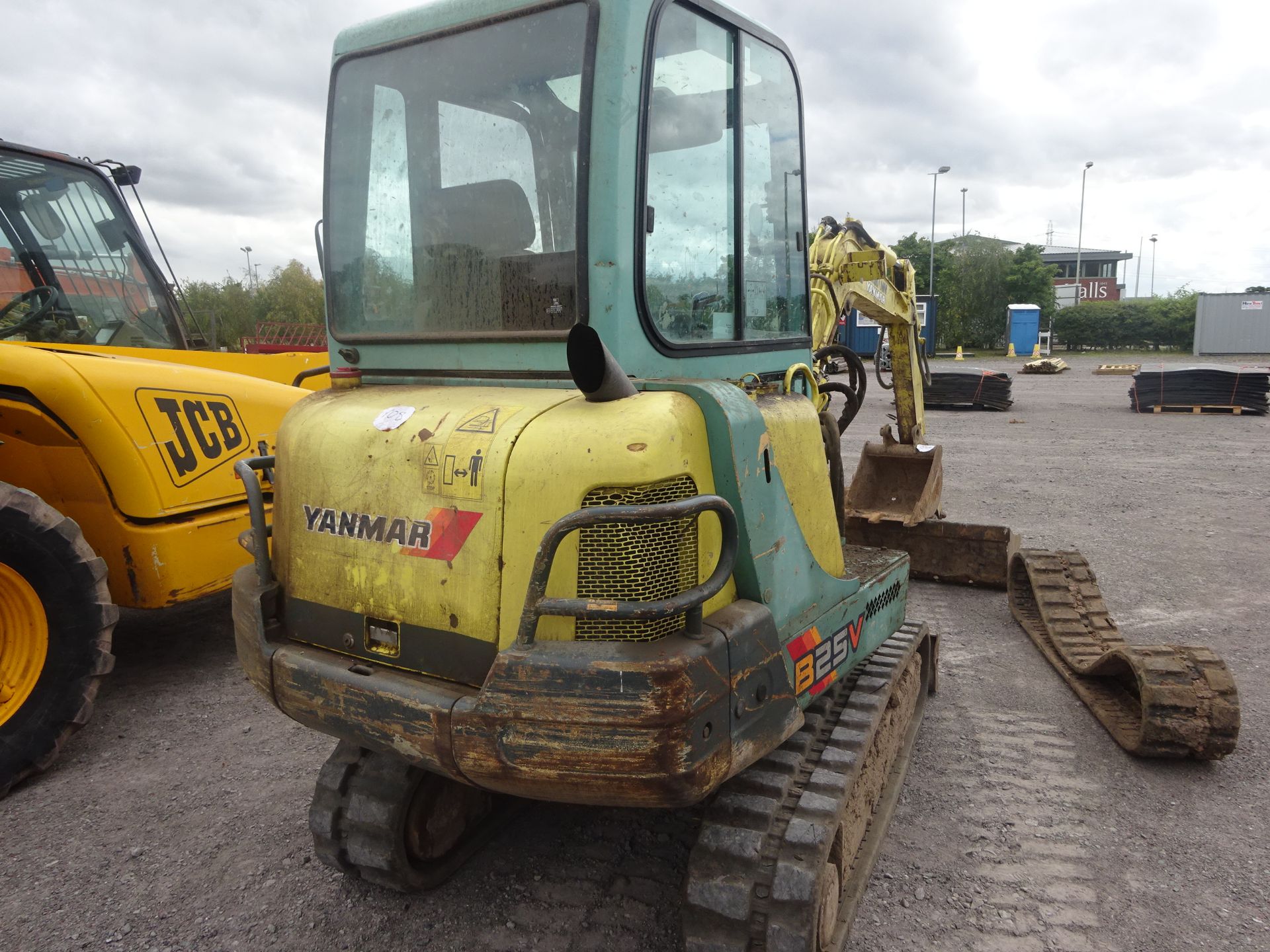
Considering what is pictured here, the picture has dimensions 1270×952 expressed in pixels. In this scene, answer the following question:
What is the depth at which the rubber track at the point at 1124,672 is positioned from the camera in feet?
11.9

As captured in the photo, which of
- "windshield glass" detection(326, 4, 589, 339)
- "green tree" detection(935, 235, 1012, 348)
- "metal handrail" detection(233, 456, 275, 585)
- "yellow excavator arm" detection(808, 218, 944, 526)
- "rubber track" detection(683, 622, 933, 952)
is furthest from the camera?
"green tree" detection(935, 235, 1012, 348)

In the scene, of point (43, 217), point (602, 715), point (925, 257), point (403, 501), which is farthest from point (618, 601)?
point (925, 257)

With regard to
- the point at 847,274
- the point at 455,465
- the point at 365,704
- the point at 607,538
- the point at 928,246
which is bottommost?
the point at 365,704

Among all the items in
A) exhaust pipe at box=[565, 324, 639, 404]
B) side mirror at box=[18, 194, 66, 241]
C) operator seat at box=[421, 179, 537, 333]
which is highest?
side mirror at box=[18, 194, 66, 241]

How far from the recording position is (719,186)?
2.74m

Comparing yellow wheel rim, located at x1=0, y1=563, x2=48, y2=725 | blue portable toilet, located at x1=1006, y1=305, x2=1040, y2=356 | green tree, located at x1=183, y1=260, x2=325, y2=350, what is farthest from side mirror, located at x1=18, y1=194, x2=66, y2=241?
blue portable toilet, located at x1=1006, y1=305, x2=1040, y2=356

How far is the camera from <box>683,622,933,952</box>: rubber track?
7.27 feet

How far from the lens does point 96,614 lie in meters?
3.76

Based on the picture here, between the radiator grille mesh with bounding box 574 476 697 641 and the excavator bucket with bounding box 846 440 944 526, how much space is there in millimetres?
4801

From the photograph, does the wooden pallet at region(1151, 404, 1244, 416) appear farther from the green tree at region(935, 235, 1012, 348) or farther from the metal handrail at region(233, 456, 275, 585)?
the green tree at region(935, 235, 1012, 348)

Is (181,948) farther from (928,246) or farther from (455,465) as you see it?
(928,246)

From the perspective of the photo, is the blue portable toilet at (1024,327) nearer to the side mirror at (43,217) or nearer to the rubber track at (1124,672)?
the rubber track at (1124,672)

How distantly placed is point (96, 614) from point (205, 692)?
974 mm

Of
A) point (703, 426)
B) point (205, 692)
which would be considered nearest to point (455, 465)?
Result: point (703, 426)
